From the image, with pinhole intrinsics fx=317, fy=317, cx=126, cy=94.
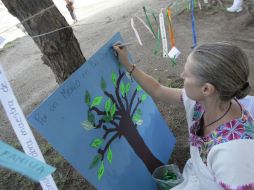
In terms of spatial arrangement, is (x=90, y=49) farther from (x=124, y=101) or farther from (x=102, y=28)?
(x=124, y=101)

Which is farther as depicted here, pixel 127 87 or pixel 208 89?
pixel 127 87

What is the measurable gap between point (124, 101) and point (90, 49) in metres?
3.56

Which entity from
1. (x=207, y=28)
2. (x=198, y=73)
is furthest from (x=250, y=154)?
(x=207, y=28)

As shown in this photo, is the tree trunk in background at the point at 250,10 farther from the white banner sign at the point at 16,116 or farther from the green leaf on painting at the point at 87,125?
the white banner sign at the point at 16,116

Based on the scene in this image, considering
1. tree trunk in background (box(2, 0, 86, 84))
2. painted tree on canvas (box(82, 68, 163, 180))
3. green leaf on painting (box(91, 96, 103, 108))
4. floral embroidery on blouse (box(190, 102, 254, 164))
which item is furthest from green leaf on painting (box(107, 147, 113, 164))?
tree trunk in background (box(2, 0, 86, 84))

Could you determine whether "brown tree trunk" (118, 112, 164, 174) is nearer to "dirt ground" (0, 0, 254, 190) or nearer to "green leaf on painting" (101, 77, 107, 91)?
"green leaf on painting" (101, 77, 107, 91)

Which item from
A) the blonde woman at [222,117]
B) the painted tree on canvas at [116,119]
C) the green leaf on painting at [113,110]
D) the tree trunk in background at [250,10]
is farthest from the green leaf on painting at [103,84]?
the tree trunk in background at [250,10]

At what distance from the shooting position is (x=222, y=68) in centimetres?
136

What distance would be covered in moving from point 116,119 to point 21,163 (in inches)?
31.9

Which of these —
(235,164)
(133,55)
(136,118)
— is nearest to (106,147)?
(136,118)

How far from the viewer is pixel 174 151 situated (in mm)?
2617

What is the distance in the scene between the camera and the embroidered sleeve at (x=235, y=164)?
1333mm

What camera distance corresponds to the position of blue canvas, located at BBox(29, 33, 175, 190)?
1542 mm

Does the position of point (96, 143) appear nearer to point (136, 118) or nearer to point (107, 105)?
point (107, 105)
